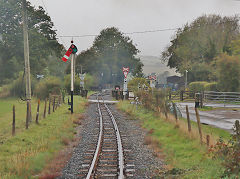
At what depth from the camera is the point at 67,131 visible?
42.7ft

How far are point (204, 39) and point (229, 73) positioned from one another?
87.7ft

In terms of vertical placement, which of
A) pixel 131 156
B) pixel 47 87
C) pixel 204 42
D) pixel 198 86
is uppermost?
pixel 204 42

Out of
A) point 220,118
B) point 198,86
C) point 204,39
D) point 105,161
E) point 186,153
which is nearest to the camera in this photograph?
Answer: point 105,161

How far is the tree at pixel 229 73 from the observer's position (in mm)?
30350

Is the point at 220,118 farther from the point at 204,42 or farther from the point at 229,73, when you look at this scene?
the point at 204,42

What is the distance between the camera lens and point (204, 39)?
183 ft

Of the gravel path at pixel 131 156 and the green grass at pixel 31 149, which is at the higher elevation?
the green grass at pixel 31 149

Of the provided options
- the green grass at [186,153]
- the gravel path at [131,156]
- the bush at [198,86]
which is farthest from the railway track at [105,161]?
the bush at [198,86]

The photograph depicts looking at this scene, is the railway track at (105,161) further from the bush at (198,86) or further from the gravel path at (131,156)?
the bush at (198,86)

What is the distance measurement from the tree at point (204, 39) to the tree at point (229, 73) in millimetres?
18590

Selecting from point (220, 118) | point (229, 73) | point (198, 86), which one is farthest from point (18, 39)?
point (220, 118)

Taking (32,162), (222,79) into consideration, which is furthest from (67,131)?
(222,79)

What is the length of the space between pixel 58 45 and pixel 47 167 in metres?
38.5

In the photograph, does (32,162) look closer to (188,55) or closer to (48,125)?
(48,125)
